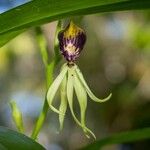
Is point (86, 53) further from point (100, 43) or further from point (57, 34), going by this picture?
point (57, 34)

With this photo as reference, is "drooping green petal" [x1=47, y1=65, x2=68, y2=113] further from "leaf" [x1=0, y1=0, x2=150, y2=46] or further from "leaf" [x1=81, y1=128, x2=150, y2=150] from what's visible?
"leaf" [x1=0, y1=0, x2=150, y2=46]

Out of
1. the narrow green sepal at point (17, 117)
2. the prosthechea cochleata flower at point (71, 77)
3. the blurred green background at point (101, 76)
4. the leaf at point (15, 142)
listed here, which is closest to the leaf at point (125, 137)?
the prosthechea cochleata flower at point (71, 77)

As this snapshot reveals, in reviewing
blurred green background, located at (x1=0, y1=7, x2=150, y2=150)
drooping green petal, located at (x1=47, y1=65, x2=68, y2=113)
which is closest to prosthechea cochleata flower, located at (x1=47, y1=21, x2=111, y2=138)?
drooping green petal, located at (x1=47, y1=65, x2=68, y2=113)

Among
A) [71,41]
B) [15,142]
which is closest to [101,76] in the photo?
[71,41]

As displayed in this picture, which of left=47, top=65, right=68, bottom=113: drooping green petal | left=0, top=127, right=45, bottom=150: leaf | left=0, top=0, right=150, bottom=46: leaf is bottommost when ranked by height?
left=0, top=127, right=45, bottom=150: leaf

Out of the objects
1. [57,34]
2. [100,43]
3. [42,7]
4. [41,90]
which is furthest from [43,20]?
[41,90]

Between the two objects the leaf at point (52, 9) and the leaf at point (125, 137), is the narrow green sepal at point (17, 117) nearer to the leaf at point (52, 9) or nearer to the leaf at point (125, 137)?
the leaf at point (125, 137)

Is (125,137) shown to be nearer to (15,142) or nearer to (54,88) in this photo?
(54,88)
